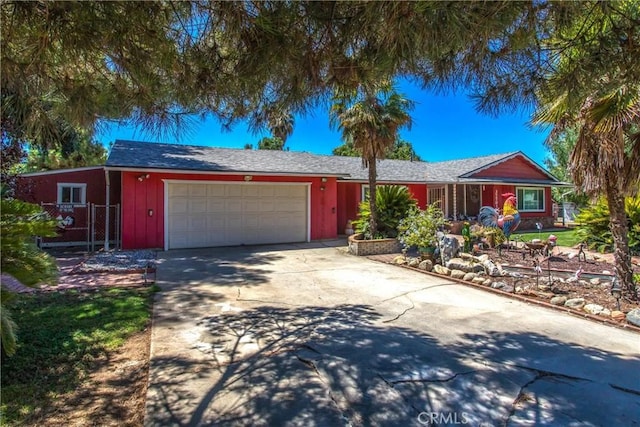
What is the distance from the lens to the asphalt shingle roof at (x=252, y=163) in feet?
41.3

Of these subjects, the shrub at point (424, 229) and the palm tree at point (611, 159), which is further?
the shrub at point (424, 229)

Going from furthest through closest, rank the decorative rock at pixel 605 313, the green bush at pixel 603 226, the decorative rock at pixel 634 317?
the green bush at pixel 603 226, the decorative rock at pixel 605 313, the decorative rock at pixel 634 317

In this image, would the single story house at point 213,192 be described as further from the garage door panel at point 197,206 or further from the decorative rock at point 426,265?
the decorative rock at point 426,265

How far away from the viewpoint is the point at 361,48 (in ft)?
10.0

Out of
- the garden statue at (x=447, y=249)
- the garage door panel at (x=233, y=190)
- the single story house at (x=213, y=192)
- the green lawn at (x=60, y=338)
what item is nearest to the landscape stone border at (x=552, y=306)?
the garden statue at (x=447, y=249)

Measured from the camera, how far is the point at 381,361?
386 centimetres

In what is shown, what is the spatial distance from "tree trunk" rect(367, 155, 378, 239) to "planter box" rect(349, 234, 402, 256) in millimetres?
402

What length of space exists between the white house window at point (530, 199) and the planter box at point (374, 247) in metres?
12.7

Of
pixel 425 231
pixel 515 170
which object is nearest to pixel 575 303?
pixel 425 231

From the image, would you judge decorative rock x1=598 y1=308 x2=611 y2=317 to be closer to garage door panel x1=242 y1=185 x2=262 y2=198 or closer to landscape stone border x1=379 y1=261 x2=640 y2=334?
landscape stone border x1=379 y1=261 x2=640 y2=334

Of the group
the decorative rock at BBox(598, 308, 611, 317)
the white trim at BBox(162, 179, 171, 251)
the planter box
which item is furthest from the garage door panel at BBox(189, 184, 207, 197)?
the decorative rock at BBox(598, 308, 611, 317)

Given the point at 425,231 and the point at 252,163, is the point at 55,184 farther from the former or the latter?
the point at 425,231

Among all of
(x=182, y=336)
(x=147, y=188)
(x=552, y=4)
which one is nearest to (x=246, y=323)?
(x=182, y=336)

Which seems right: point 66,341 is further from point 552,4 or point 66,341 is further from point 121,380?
point 552,4
